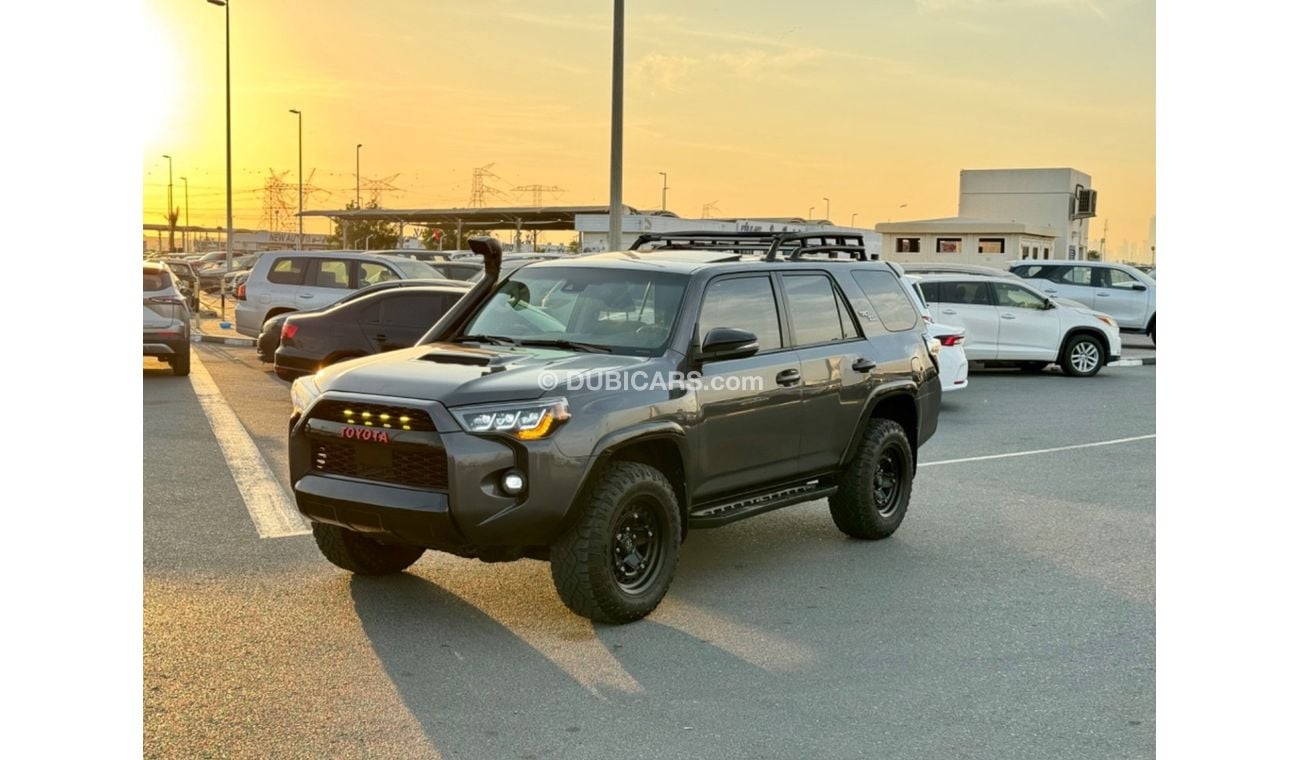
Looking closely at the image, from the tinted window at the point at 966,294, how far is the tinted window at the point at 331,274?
370 inches

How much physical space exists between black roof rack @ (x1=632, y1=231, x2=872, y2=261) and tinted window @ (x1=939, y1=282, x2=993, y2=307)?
36.1ft

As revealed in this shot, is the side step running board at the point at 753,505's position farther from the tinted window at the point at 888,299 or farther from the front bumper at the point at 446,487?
the tinted window at the point at 888,299

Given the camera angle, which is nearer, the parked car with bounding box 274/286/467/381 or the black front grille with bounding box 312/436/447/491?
the black front grille with bounding box 312/436/447/491

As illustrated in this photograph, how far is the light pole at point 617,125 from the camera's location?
17828 millimetres

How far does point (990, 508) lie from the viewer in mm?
9062

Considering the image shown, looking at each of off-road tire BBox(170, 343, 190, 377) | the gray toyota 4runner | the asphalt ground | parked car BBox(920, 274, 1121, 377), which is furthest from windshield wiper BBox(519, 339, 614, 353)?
parked car BBox(920, 274, 1121, 377)

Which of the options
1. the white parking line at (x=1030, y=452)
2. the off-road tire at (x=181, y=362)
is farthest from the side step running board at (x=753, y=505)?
the off-road tire at (x=181, y=362)

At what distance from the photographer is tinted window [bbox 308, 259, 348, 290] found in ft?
63.6

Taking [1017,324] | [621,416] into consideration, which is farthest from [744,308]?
[1017,324]

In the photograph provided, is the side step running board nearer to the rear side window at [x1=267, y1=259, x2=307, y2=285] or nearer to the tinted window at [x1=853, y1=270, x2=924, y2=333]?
the tinted window at [x1=853, y1=270, x2=924, y2=333]

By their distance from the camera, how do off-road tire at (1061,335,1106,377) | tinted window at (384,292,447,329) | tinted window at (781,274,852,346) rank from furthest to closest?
off-road tire at (1061,335,1106,377) < tinted window at (384,292,447,329) < tinted window at (781,274,852,346)

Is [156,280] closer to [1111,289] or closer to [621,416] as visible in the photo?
[621,416]

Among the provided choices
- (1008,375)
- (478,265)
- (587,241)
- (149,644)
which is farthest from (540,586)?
(587,241)

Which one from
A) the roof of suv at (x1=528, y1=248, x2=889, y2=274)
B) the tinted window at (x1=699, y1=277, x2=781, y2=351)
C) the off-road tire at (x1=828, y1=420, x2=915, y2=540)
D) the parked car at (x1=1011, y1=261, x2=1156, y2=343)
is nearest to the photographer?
the tinted window at (x1=699, y1=277, x2=781, y2=351)
